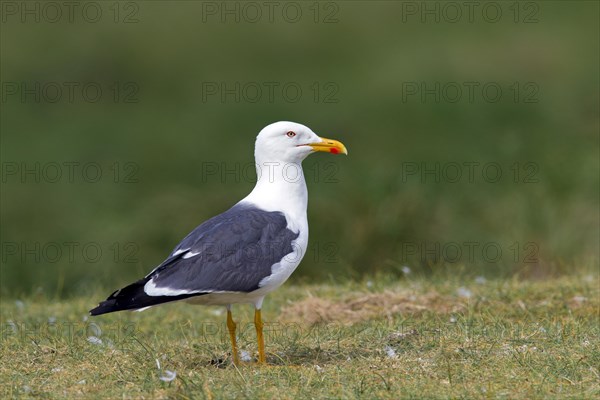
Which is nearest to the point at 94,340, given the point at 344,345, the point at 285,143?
the point at 344,345

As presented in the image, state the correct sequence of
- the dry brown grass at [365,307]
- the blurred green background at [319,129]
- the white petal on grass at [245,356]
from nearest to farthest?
the white petal on grass at [245,356]
the dry brown grass at [365,307]
the blurred green background at [319,129]

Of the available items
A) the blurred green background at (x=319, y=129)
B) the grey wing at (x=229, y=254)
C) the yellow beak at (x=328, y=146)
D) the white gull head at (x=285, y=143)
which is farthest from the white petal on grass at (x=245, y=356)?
the blurred green background at (x=319, y=129)

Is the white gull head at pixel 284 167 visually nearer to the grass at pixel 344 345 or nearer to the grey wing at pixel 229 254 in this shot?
the grey wing at pixel 229 254

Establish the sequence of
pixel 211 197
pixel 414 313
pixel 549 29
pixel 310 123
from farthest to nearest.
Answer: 1. pixel 549 29
2. pixel 310 123
3. pixel 211 197
4. pixel 414 313

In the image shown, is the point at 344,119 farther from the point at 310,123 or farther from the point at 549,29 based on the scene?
the point at 549,29

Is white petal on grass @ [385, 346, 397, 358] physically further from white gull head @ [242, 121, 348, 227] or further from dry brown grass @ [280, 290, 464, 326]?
dry brown grass @ [280, 290, 464, 326]

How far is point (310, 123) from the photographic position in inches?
663

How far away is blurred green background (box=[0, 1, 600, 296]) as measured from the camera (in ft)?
Result: 37.7

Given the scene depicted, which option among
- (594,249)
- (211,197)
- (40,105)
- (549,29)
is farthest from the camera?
(549,29)

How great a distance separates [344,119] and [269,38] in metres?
4.41

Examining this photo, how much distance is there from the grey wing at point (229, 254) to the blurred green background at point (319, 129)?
343 centimetres

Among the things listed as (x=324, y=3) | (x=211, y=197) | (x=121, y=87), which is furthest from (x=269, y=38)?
(x=211, y=197)

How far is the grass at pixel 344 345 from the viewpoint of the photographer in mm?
5703

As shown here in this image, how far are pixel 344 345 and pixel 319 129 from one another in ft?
33.0
